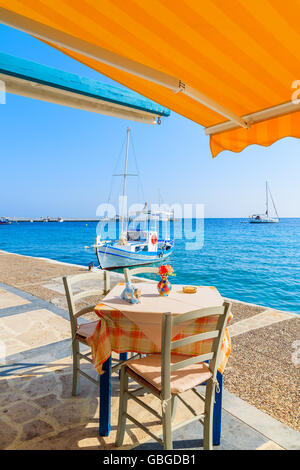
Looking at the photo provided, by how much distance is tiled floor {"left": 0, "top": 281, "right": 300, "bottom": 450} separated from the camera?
195 cm

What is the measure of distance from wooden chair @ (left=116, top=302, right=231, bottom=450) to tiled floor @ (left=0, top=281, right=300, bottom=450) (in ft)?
0.77

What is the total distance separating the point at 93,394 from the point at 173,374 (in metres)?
1.04

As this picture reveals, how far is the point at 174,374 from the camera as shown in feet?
6.24

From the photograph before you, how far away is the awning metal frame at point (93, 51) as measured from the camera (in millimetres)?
1391

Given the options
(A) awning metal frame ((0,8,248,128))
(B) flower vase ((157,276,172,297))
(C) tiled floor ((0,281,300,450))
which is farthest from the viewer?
(B) flower vase ((157,276,172,297))

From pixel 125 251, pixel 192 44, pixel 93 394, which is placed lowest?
pixel 125 251

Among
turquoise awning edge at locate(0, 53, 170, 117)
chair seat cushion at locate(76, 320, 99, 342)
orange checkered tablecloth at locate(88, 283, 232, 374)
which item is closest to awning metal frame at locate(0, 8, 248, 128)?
turquoise awning edge at locate(0, 53, 170, 117)

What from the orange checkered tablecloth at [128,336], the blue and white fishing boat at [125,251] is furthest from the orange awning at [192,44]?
the blue and white fishing boat at [125,251]

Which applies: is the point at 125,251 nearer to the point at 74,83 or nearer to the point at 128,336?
the point at 128,336

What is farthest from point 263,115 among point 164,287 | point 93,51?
point 164,287

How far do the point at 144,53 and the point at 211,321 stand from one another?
1858 mm

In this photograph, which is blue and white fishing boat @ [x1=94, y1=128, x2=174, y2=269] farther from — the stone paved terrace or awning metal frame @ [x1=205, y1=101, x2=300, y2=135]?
awning metal frame @ [x1=205, y1=101, x2=300, y2=135]

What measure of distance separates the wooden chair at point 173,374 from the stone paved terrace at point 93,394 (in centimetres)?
29

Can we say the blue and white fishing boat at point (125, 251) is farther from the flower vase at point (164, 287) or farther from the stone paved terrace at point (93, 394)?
the flower vase at point (164, 287)
